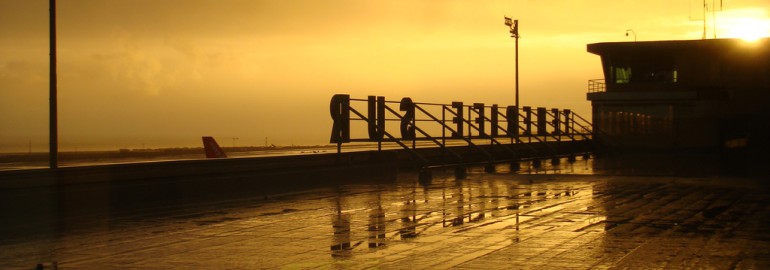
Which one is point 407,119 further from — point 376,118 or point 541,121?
point 541,121

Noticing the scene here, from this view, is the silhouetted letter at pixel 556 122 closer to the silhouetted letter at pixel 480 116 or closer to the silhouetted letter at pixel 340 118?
the silhouetted letter at pixel 480 116

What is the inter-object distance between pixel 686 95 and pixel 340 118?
32.3m

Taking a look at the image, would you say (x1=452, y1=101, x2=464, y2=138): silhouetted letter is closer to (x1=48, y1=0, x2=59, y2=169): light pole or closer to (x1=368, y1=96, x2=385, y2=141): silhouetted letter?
(x1=368, y1=96, x2=385, y2=141): silhouetted letter

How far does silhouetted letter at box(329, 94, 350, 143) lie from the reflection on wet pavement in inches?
179

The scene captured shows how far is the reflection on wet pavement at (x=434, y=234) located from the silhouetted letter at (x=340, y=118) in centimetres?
455

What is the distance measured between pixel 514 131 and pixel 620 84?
19.3m

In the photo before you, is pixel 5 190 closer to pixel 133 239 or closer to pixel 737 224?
pixel 133 239

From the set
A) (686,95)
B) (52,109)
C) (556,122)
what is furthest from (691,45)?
(52,109)

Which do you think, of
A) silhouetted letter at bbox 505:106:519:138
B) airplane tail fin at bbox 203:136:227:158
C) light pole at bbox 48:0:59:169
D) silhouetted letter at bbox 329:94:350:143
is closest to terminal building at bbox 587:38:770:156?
silhouetted letter at bbox 505:106:519:138

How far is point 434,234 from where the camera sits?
1121cm

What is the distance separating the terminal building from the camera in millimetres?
48938

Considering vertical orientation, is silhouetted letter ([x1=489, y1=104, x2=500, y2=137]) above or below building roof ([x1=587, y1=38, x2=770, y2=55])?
below

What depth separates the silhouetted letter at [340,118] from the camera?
22.5 metres

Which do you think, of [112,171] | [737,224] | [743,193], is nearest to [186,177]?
[112,171]
